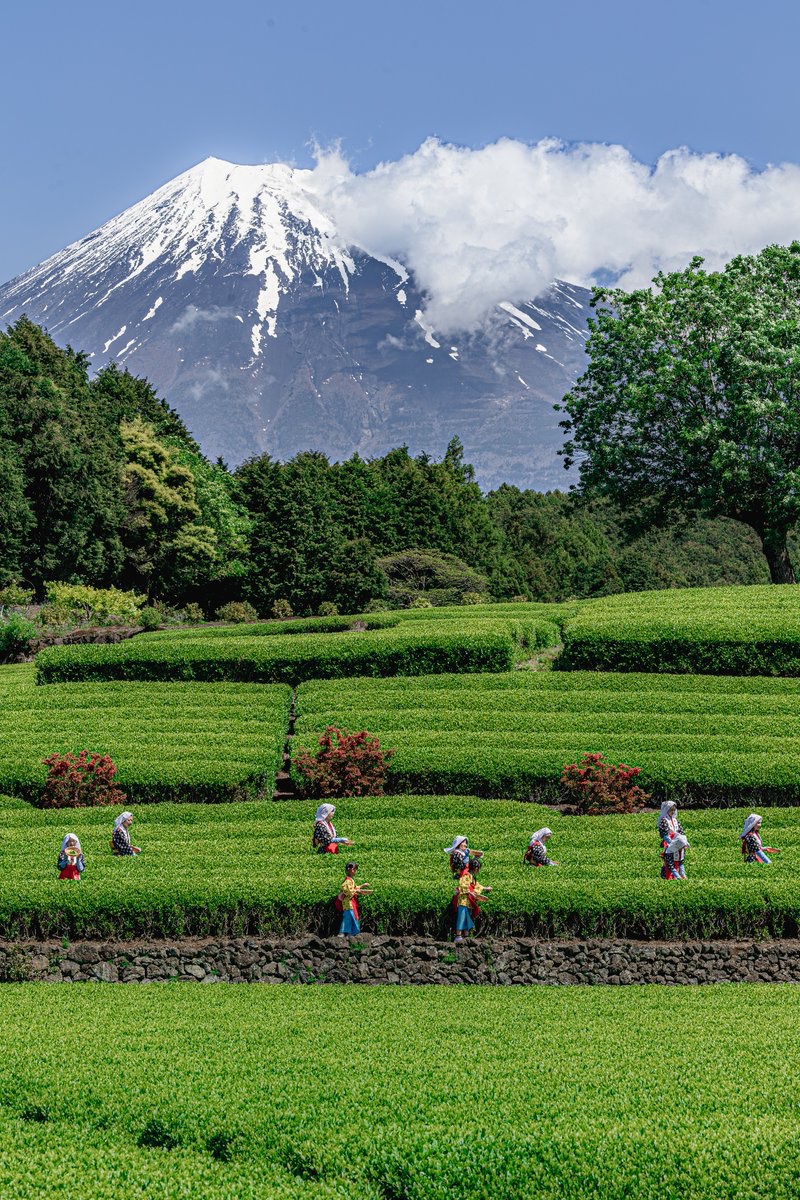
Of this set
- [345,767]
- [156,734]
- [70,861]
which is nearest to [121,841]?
[70,861]

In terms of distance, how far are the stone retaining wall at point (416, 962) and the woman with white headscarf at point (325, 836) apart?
102 inches

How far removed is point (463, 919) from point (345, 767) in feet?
26.3

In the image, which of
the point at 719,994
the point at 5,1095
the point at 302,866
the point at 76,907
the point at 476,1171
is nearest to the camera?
the point at 476,1171

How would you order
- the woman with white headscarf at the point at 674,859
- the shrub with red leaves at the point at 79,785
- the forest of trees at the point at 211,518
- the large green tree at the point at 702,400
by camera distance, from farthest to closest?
1. the forest of trees at the point at 211,518
2. the large green tree at the point at 702,400
3. the shrub with red leaves at the point at 79,785
4. the woman with white headscarf at the point at 674,859

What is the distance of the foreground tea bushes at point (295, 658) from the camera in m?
30.8

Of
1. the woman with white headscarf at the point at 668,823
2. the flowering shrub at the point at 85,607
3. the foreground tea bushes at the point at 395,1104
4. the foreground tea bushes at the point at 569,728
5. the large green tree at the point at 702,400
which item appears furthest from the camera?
the flowering shrub at the point at 85,607

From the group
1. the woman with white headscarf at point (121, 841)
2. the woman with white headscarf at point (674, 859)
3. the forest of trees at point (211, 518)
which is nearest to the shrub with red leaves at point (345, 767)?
the woman with white headscarf at point (121, 841)

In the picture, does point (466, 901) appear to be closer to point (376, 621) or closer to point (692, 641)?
point (692, 641)

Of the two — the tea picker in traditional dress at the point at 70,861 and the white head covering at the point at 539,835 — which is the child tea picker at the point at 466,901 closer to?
the white head covering at the point at 539,835

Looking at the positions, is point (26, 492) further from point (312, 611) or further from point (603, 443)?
point (603, 443)

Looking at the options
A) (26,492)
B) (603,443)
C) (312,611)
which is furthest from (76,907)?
(312,611)

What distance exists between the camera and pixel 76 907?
1630 cm

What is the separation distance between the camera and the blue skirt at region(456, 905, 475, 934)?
15633mm

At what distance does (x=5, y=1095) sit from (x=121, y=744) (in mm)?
14575
